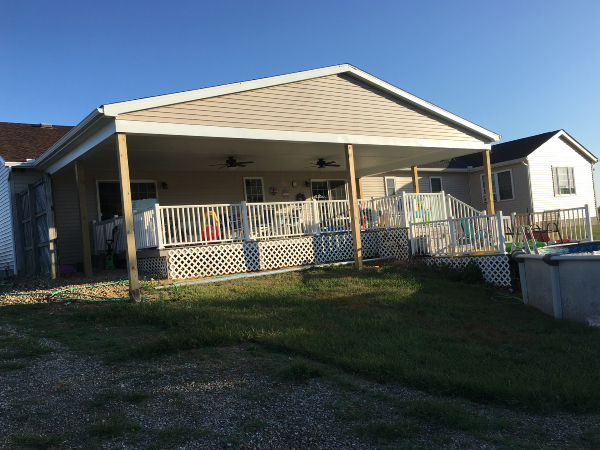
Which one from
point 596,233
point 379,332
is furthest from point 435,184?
point 379,332

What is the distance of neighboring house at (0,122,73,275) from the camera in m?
12.4

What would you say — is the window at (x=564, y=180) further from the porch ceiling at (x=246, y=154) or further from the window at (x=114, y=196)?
the window at (x=114, y=196)

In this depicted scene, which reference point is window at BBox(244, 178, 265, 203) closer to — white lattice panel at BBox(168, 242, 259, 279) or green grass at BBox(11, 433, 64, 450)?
white lattice panel at BBox(168, 242, 259, 279)

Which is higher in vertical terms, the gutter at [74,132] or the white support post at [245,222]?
the gutter at [74,132]

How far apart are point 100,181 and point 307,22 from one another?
29.9ft

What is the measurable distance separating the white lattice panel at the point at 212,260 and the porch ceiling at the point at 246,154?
2363 millimetres

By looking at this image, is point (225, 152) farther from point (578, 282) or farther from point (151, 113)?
point (578, 282)

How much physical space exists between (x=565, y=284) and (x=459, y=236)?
439 cm

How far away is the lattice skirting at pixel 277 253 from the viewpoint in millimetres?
10555

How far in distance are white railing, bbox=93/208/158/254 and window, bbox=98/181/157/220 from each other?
0.66 metres

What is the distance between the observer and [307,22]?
55.9 ft

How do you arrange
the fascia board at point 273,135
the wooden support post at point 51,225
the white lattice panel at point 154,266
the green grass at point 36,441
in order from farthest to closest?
the wooden support post at point 51,225, the white lattice panel at point 154,266, the fascia board at point 273,135, the green grass at point 36,441

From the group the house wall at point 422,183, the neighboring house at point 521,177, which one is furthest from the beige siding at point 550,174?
the house wall at point 422,183

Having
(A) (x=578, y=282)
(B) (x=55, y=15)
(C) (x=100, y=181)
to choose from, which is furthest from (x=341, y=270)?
(B) (x=55, y=15)
